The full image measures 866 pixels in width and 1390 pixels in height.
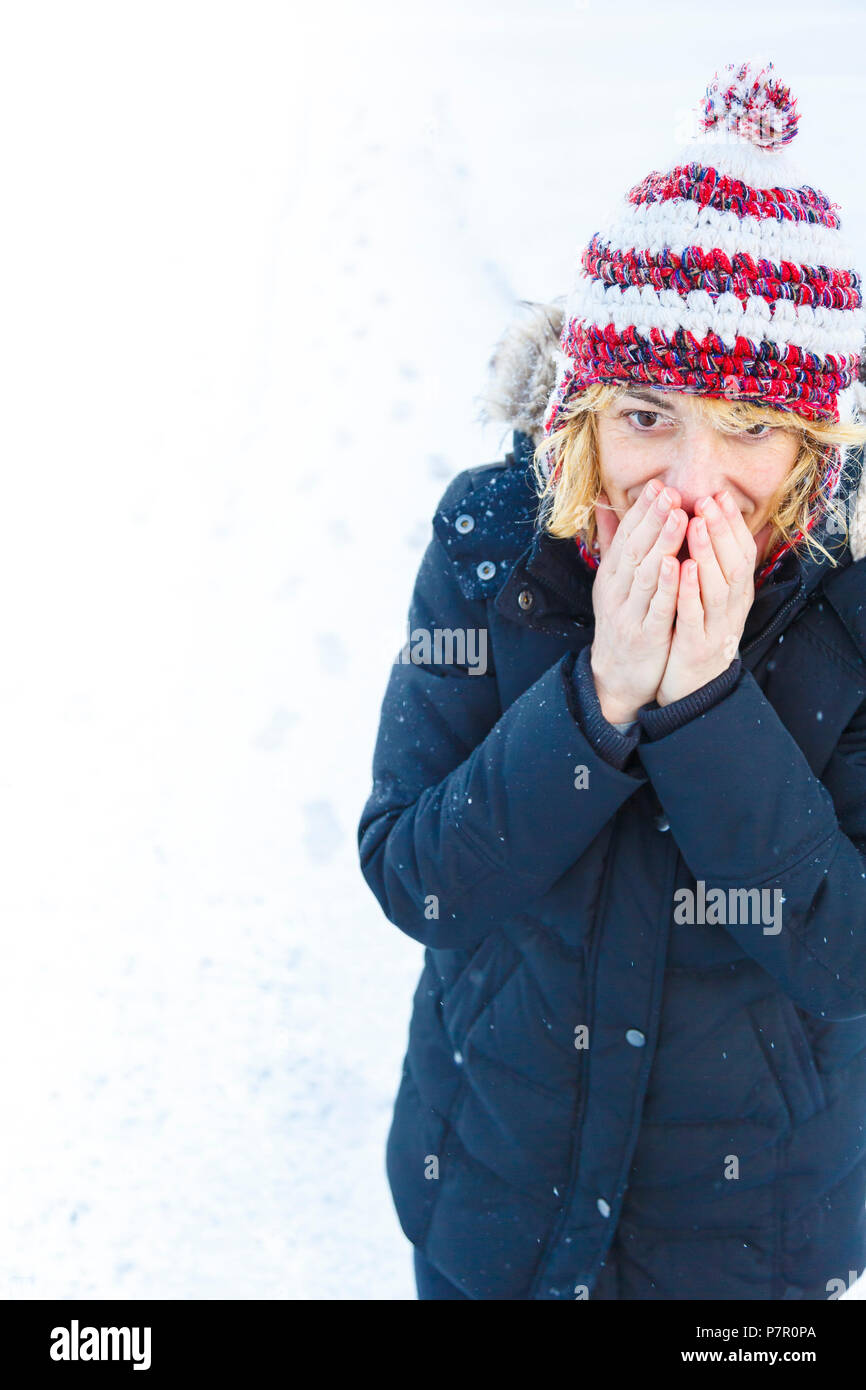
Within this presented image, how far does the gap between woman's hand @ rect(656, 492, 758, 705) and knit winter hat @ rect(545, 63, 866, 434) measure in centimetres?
20

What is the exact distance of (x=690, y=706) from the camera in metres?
1.58

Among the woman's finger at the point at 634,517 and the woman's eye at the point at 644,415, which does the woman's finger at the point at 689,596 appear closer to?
the woman's finger at the point at 634,517

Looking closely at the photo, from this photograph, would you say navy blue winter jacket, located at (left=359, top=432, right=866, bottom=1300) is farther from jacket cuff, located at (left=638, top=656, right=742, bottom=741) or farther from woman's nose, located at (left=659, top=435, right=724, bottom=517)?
woman's nose, located at (left=659, top=435, right=724, bottom=517)

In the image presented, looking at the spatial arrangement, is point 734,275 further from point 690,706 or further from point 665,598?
point 690,706

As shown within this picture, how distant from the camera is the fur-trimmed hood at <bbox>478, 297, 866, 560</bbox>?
1980mm

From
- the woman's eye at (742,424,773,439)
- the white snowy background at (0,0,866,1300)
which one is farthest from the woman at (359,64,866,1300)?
the white snowy background at (0,0,866,1300)

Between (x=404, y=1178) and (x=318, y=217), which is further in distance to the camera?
(x=318, y=217)

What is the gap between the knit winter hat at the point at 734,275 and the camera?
152 centimetres

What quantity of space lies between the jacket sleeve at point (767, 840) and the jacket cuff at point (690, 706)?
0.01 m

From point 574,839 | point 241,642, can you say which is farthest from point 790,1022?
point 241,642

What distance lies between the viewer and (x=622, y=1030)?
1759 millimetres

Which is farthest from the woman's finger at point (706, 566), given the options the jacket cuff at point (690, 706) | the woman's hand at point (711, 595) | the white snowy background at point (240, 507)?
the white snowy background at point (240, 507)
